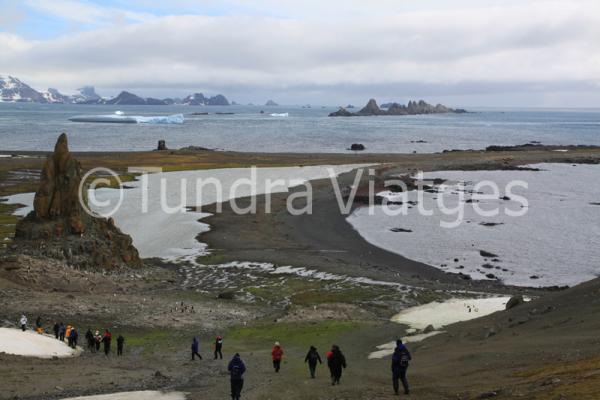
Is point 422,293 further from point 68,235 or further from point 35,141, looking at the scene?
point 35,141

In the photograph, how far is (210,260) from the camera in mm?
57188

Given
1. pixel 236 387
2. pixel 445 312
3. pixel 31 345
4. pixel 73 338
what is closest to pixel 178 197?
pixel 445 312

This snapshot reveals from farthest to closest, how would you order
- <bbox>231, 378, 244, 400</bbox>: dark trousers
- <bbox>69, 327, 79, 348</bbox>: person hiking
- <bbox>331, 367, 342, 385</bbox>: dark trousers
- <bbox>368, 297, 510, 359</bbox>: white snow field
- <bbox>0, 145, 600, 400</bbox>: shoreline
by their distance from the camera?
<bbox>368, 297, 510, 359</bbox>: white snow field, <bbox>69, 327, 79, 348</bbox>: person hiking, <bbox>331, 367, 342, 385</bbox>: dark trousers, <bbox>0, 145, 600, 400</bbox>: shoreline, <bbox>231, 378, 244, 400</bbox>: dark trousers

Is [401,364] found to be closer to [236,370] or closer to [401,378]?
[401,378]

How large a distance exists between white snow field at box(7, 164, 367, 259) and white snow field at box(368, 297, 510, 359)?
24.8 m

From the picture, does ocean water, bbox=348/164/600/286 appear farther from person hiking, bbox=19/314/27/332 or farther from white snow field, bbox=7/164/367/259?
person hiking, bbox=19/314/27/332

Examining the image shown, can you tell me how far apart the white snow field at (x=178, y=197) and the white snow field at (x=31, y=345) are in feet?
80.3

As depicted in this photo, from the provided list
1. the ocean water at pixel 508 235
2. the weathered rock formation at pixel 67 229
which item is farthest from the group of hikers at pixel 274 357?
the ocean water at pixel 508 235

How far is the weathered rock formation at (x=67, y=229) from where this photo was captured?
1937 inches

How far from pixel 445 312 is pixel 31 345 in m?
24.4

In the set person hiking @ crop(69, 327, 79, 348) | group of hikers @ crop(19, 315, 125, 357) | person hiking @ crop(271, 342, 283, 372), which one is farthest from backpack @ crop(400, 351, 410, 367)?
person hiking @ crop(69, 327, 79, 348)

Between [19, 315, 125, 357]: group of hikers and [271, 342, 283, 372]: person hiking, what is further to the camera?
[19, 315, 125, 357]: group of hikers

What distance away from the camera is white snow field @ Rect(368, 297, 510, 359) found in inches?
1534

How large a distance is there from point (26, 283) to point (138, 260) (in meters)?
10.1
